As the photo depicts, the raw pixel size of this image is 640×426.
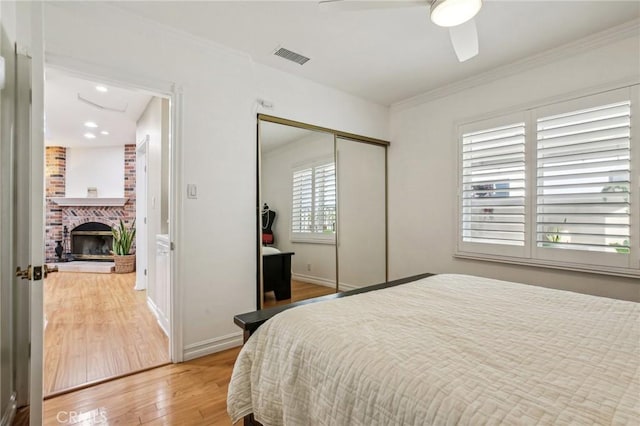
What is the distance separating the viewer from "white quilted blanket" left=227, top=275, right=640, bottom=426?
0.73 m

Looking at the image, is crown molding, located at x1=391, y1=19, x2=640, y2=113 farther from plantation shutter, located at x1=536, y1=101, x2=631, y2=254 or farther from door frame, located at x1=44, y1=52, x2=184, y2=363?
door frame, located at x1=44, y1=52, x2=184, y2=363

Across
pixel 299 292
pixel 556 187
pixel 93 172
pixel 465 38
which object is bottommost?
pixel 299 292

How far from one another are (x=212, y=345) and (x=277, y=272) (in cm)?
83

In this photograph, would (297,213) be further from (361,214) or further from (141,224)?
(141,224)

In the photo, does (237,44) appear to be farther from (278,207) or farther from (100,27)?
(278,207)

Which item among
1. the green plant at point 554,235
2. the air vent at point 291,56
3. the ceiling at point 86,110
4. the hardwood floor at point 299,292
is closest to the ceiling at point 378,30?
the air vent at point 291,56

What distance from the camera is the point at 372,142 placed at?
373 cm

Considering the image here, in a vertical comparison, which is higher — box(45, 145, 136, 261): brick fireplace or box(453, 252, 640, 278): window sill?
box(45, 145, 136, 261): brick fireplace

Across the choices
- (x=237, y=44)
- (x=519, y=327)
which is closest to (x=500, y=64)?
(x=237, y=44)

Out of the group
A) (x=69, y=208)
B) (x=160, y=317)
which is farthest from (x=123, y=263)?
(x=160, y=317)

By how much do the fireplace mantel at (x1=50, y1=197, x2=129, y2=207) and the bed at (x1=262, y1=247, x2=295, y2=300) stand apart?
4.83 metres

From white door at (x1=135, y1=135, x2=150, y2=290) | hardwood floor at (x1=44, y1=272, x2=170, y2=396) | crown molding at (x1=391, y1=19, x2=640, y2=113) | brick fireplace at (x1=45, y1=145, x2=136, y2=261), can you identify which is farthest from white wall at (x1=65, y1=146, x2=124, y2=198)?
crown molding at (x1=391, y1=19, x2=640, y2=113)

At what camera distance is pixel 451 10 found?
1644 mm

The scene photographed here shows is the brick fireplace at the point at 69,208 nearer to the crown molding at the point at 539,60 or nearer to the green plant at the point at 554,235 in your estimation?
the crown molding at the point at 539,60
